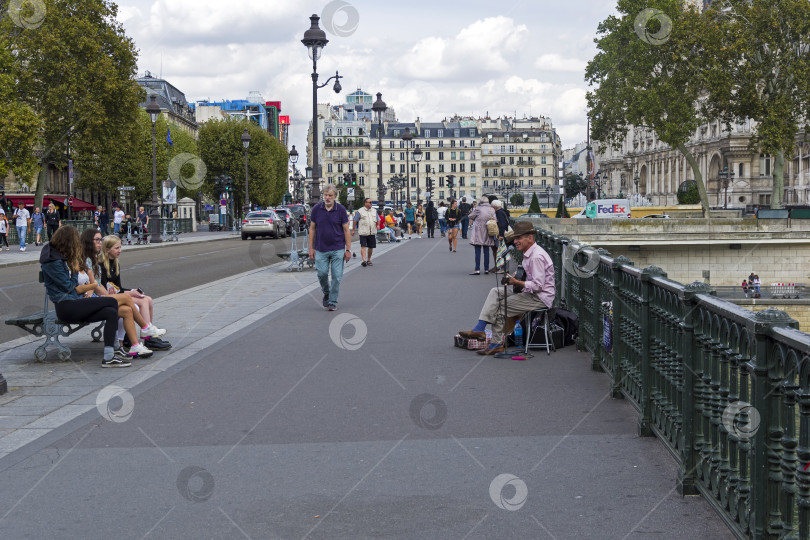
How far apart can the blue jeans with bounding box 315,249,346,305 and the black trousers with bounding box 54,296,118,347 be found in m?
5.09

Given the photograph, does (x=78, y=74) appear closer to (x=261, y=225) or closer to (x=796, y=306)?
(x=261, y=225)

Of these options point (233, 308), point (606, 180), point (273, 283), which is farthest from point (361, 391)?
point (606, 180)

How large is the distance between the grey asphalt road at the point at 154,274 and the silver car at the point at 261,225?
533 inches

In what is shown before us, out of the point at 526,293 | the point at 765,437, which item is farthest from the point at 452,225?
the point at 765,437

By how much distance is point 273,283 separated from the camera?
18.3 meters

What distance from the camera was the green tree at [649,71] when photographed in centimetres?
4988

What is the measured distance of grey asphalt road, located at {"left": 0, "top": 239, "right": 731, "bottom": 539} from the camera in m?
4.35

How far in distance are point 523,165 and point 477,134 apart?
38.5ft

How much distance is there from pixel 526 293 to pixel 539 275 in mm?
228

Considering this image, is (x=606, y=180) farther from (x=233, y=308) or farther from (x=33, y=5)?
(x=233, y=308)

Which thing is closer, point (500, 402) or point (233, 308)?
point (500, 402)

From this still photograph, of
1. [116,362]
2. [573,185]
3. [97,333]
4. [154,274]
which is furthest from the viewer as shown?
[573,185]

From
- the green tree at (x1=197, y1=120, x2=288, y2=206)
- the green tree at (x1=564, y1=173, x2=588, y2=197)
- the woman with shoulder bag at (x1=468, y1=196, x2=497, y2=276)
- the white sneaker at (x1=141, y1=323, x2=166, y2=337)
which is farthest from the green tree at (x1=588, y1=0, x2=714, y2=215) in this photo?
the green tree at (x1=564, y1=173, x2=588, y2=197)

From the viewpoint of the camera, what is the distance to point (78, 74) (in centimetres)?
4912
